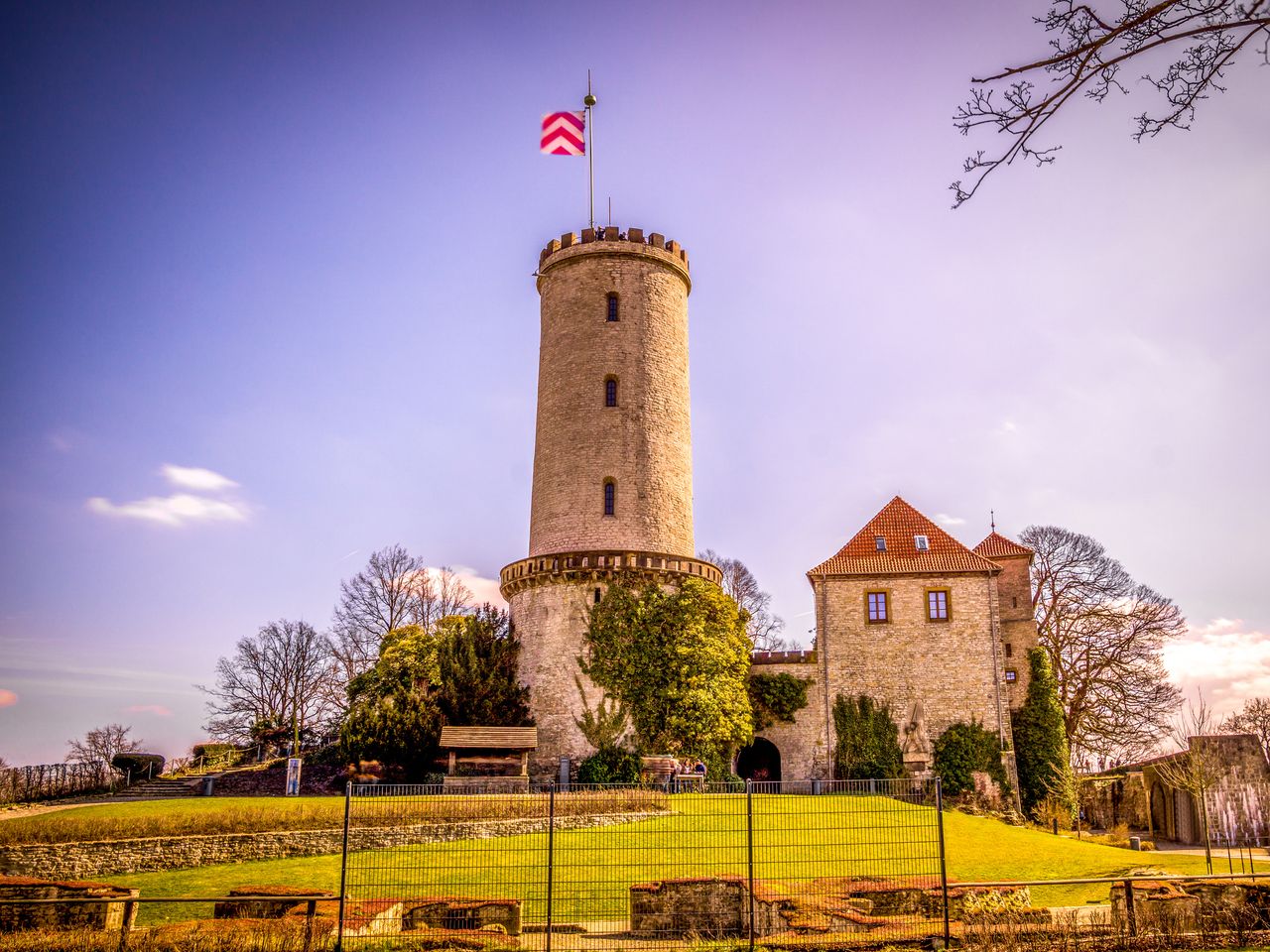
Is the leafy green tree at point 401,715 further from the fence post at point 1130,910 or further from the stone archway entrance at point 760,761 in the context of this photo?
the fence post at point 1130,910

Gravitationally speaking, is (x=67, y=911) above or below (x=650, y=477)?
below

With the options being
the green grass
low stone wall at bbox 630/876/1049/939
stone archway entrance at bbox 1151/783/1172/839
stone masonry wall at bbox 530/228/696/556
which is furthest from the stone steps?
stone archway entrance at bbox 1151/783/1172/839

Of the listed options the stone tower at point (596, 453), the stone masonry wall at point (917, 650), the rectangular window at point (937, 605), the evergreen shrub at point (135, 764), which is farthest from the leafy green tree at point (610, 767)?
the evergreen shrub at point (135, 764)

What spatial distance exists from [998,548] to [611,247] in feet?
59.4

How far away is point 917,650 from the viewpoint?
1280 inches

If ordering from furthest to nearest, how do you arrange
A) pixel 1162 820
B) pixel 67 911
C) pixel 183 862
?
pixel 1162 820 → pixel 183 862 → pixel 67 911

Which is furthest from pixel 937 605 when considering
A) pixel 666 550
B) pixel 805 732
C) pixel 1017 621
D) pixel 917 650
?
pixel 666 550

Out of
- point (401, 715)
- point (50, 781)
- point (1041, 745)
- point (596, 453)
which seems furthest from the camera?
point (1041, 745)

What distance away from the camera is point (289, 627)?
4619 cm

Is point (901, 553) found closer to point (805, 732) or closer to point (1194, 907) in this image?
point (805, 732)

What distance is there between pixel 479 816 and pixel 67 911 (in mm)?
7678

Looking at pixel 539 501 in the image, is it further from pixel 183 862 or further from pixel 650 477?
pixel 183 862

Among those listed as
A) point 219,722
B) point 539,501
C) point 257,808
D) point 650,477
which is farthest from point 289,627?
point 257,808

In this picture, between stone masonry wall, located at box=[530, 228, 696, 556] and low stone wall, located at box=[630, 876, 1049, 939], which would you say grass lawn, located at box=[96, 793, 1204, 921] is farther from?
stone masonry wall, located at box=[530, 228, 696, 556]
